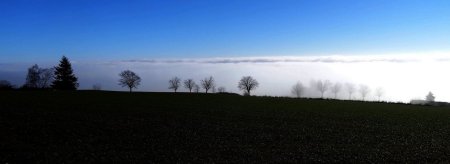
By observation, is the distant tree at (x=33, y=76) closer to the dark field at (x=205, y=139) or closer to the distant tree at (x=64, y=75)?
the distant tree at (x=64, y=75)

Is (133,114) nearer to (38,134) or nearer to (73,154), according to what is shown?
(38,134)

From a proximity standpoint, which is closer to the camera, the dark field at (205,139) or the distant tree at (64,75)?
the dark field at (205,139)

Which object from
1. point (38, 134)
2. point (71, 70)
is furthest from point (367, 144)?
point (71, 70)

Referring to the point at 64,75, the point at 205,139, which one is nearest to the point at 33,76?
the point at 64,75

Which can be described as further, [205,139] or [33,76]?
[33,76]

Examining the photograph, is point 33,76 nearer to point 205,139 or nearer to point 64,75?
point 64,75

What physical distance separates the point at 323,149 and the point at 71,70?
106 meters

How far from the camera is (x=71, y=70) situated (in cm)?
11856

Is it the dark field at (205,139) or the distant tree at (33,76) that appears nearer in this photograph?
the dark field at (205,139)

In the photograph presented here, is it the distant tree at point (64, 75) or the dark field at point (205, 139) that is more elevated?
the distant tree at point (64, 75)

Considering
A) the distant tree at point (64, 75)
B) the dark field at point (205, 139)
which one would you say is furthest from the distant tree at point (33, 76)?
the dark field at point (205, 139)

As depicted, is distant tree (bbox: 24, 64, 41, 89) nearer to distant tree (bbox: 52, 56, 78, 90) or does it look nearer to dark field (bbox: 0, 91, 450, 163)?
distant tree (bbox: 52, 56, 78, 90)

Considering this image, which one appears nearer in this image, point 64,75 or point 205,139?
point 205,139

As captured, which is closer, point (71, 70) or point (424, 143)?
point (424, 143)
